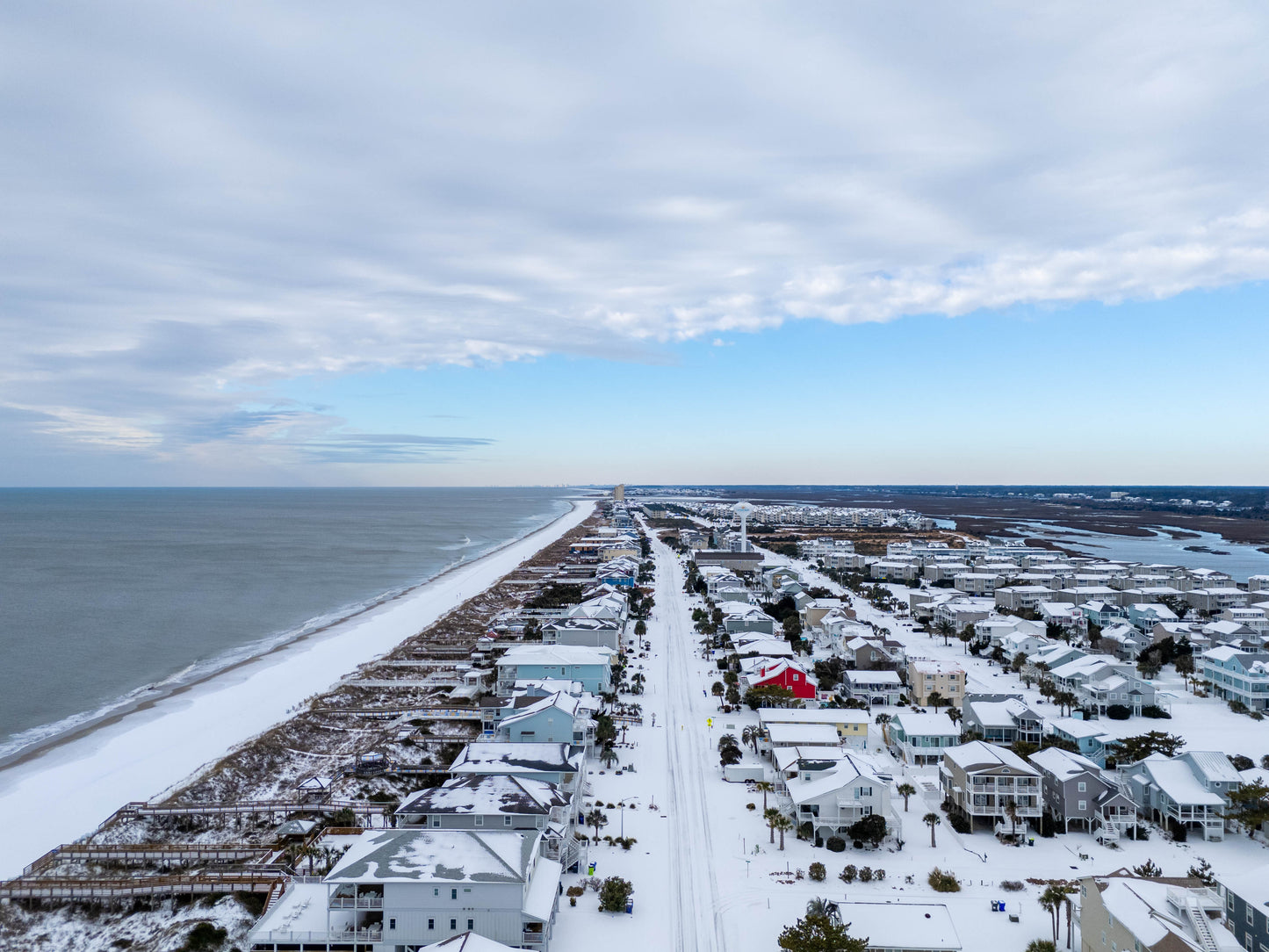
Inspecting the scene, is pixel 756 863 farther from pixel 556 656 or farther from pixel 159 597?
pixel 159 597

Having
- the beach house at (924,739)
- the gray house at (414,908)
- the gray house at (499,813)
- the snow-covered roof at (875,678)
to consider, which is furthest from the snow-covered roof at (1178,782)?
the gray house at (414,908)

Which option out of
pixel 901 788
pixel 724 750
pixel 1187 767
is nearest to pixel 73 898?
pixel 724 750

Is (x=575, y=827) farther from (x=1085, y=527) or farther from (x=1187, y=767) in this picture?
(x=1085, y=527)

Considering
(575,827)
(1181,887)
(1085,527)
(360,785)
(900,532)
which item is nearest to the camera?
(1181,887)

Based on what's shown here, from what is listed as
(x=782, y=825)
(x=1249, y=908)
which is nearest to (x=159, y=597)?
(x=782, y=825)

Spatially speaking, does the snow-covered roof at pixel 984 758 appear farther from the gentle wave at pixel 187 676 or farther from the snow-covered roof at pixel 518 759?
the gentle wave at pixel 187 676

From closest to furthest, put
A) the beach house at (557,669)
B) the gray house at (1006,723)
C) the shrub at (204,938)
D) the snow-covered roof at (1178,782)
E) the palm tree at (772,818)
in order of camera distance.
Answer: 1. the shrub at (204,938)
2. the palm tree at (772,818)
3. the snow-covered roof at (1178,782)
4. the gray house at (1006,723)
5. the beach house at (557,669)

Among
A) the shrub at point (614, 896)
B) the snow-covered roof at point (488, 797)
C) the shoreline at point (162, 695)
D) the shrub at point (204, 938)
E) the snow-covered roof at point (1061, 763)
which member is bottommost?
the shoreline at point (162, 695)
